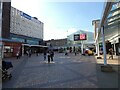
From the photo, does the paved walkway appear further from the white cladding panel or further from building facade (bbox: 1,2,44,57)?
the white cladding panel

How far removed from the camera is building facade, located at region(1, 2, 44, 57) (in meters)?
34.1

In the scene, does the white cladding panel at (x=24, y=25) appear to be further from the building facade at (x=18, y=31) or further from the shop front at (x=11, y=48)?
the shop front at (x=11, y=48)

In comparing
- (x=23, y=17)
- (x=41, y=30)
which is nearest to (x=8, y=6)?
(x=23, y=17)

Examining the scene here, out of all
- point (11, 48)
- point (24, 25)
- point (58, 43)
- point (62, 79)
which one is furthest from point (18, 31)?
point (62, 79)

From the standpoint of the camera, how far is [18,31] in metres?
54.9

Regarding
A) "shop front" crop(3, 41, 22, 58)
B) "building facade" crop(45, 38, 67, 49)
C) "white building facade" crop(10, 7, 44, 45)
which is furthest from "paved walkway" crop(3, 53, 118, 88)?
"building facade" crop(45, 38, 67, 49)

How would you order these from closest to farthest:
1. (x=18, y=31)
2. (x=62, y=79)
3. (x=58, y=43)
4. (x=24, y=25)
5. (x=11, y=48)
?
(x=62, y=79)
(x=11, y=48)
(x=18, y=31)
(x=24, y=25)
(x=58, y=43)

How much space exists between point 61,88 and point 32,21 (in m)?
64.7

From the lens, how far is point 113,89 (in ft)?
20.0

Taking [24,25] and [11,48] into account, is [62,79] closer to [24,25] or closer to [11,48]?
[11,48]

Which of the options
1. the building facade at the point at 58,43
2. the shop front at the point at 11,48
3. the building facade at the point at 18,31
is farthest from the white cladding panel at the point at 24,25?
the shop front at the point at 11,48

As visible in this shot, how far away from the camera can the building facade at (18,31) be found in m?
34.1

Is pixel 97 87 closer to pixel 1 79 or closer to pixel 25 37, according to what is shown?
pixel 1 79

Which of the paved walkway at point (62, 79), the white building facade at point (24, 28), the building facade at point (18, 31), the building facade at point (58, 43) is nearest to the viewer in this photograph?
the paved walkway at point (62, 79)
